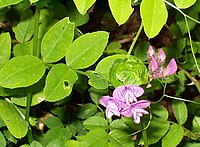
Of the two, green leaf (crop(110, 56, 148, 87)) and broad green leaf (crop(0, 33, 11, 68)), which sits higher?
green leaf (crop(110, 56, 148, 87))

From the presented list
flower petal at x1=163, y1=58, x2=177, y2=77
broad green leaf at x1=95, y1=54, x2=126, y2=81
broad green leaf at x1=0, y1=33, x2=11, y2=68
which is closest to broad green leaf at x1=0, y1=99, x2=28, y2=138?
broad green leaf at x1=0, y1=33, x2=11, y2=68

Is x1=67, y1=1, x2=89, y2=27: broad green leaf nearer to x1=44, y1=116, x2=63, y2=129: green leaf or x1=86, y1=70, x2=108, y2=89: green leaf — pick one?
x1=44, y1=116, x2=63, y2=129: green leaf

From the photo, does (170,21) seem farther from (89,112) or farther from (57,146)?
(57,146)

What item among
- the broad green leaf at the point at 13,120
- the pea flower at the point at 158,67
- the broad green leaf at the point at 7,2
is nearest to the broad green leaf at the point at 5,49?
the broad green leaf at the point at 13,120

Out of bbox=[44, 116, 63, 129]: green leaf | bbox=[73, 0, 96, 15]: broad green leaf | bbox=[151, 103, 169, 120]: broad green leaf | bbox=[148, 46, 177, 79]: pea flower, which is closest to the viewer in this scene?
bbox=[73, 0, 96, 15]: broad green leaf

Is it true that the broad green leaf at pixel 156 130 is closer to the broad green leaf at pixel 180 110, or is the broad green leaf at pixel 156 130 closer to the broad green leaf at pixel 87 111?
the broad green leaf at pixel 180 110

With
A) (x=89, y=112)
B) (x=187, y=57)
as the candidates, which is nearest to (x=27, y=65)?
(x=89, y=112)

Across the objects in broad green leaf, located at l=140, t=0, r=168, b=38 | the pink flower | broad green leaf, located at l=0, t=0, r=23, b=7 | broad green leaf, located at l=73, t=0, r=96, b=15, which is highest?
broad green leaf, located at l=73, t=0, r=96, b=15
